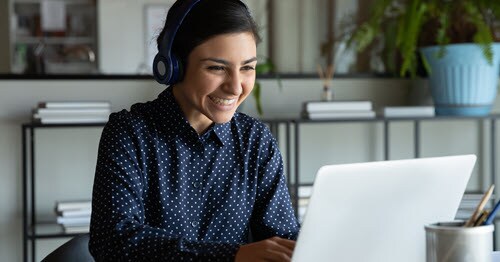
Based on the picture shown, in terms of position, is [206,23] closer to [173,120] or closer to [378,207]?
[173,120]

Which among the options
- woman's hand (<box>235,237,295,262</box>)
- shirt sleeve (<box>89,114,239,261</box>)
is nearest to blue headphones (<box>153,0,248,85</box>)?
shirt sleeve (<box>89,114,239,261</box>)

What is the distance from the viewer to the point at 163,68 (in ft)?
4.81

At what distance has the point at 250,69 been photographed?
143 cm

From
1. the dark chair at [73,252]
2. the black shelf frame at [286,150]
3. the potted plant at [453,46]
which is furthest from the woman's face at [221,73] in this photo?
the potted plant at [453,46]

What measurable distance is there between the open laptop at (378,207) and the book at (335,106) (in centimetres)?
203

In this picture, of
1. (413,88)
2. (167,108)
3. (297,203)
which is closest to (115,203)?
(167,108)

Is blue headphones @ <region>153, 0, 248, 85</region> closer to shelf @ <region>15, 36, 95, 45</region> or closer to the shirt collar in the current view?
the shirt collar

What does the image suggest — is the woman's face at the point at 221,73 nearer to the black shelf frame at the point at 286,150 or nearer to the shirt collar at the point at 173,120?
the shirt collar at the point at 173,120

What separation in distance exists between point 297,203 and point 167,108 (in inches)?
66.0

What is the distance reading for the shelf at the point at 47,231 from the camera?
293 cm

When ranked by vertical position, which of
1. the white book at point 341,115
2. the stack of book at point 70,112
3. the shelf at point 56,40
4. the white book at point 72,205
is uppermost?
the shelf at point 56,40

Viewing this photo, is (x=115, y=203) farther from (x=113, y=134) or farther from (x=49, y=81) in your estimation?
(x=49, y=81)

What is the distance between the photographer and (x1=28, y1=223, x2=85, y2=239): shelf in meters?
2.93

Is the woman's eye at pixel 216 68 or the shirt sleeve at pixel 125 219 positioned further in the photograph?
the woman's eye at pixel 216 68
